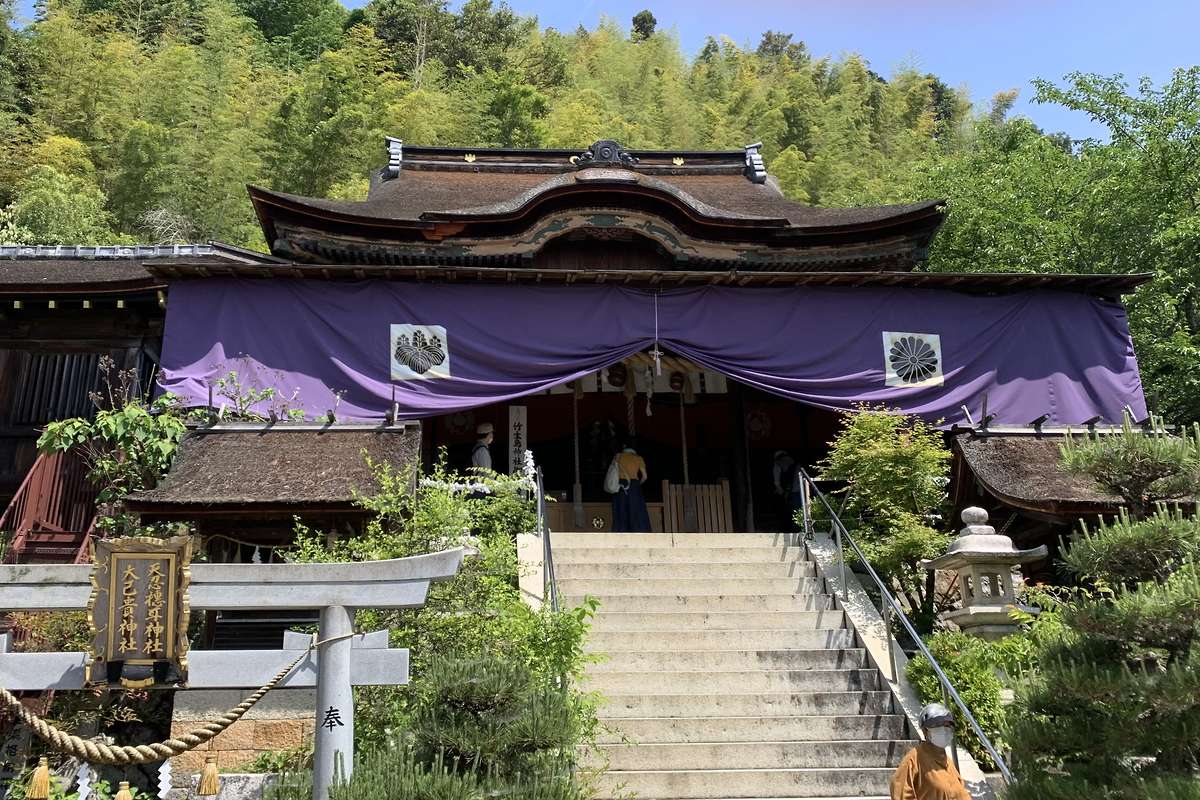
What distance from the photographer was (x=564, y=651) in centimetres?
729

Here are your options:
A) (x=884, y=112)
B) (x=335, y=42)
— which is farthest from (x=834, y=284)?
(x=335, y=42)

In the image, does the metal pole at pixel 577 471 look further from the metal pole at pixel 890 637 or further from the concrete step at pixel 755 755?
the concrete step at pixel 755 755

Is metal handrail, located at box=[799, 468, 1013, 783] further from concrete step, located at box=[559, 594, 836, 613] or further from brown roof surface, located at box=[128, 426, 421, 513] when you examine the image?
brown roof surface, located at box=[128, 426, 421, 513]

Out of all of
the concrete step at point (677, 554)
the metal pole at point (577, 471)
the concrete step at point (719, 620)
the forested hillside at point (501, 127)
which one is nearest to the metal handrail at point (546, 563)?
the concrete step at point (677, 554)

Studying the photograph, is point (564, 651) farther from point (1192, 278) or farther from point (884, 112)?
point (884, 112)

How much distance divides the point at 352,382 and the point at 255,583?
719 cm

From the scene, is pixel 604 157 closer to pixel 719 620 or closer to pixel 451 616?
pixel 719 620

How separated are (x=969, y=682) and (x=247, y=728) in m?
6.00

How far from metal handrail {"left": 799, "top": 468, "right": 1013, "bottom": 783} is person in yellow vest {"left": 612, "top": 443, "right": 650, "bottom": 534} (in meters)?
2.32

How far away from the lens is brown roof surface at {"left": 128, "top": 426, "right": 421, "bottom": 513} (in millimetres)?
10062

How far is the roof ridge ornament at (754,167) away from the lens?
806 inches

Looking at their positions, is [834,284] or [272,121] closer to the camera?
[834,284]

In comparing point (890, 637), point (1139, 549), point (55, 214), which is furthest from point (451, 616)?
point (55, 214)

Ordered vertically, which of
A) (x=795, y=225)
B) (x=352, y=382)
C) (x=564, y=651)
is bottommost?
(x=564, y=651)
